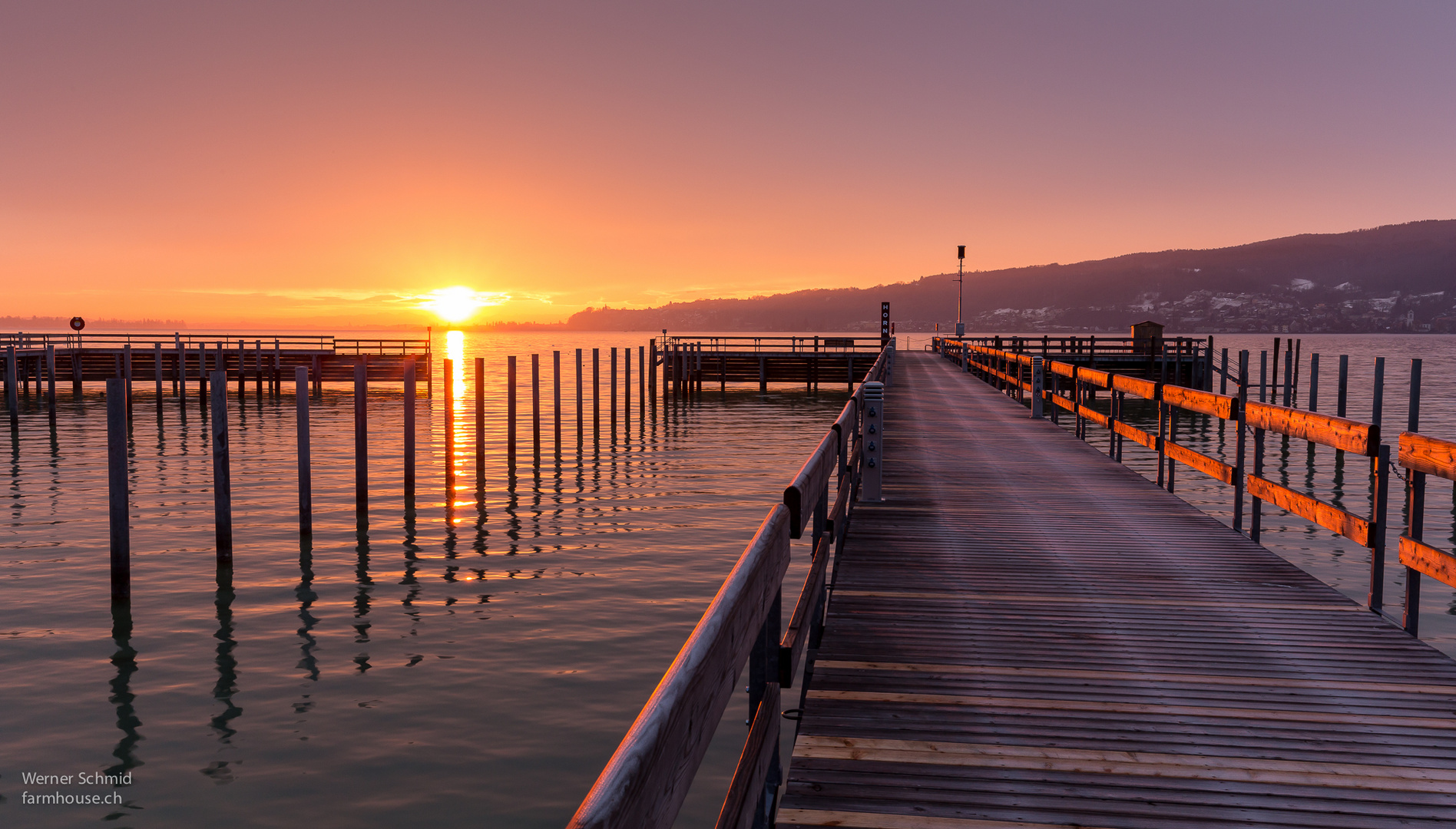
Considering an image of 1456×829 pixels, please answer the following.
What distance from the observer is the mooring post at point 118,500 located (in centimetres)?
1131

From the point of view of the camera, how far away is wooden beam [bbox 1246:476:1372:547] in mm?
6457

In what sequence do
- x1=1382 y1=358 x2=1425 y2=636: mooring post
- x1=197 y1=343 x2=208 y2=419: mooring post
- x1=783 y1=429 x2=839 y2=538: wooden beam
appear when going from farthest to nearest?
1. x1=197 y1=343 x2=208 y2=419: mooring post
2. x1=1382 y1=358 x2=1425 y2=636: mooring post
3. x1=783 y1=429 x2=839 y2=538: wooden beam

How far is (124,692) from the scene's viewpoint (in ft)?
28.9

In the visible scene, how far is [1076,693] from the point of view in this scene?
477 cm

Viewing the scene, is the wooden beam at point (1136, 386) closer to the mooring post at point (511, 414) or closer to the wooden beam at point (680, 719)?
the wooden beam at point (680, 719)

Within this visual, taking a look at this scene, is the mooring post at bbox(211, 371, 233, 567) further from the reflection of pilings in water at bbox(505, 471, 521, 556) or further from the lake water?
the reflection of pilings in water at bbox(505, 471, 521, 556)

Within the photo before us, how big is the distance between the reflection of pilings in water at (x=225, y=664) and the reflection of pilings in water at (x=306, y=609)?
0.64 metres

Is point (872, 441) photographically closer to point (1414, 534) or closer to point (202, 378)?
point (1414, 534)

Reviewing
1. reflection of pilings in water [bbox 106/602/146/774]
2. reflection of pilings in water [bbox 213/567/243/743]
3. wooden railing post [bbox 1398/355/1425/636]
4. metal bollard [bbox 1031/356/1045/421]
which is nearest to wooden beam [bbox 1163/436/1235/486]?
wooden railing post [bbox 1398/355/1425/636]

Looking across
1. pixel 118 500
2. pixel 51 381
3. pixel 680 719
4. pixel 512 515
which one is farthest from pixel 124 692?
pixel 51 381

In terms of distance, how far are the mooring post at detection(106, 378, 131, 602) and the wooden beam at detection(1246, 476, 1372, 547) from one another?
1194cm

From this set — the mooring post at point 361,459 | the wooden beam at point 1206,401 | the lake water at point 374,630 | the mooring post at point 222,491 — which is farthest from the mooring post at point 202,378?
the wooden beam at point 1206,401

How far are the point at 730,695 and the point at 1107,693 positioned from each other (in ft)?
8.72

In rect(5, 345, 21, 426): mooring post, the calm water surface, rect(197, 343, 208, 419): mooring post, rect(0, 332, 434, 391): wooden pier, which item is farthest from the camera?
rect(0, 332, 434, 391): wooden pier
